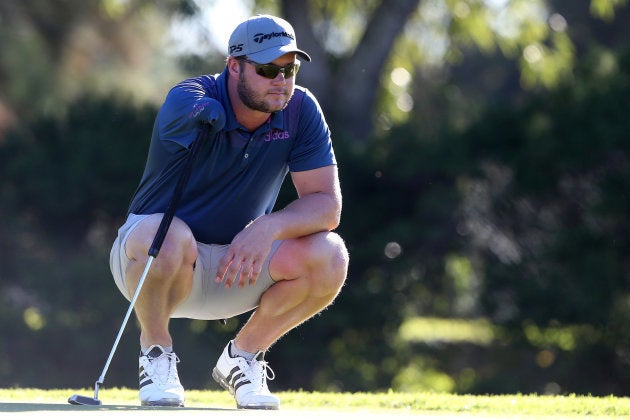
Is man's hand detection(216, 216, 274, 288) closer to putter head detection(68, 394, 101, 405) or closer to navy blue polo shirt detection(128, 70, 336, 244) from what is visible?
navy blue polo shirt detection(128, 70, 336, 244)

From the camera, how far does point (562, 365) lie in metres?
10.4

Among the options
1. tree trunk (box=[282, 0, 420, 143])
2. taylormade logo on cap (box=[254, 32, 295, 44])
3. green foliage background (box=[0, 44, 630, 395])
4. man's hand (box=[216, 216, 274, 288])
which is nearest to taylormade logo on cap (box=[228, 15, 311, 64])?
taylormade logo on cap (box=[254, 32, 295, 44])

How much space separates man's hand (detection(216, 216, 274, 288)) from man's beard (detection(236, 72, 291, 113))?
0.46m

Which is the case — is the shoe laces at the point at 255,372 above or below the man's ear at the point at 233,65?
below

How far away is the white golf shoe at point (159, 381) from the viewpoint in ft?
15.3

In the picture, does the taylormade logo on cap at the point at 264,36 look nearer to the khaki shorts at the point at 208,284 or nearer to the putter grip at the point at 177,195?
the putter grip at the point at 177,195

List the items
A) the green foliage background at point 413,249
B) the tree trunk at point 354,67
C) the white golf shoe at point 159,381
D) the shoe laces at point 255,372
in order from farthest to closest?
the tree trunk at point 354,67 < the green foliage background at point 413,249 < the shoe laces at point 255,372 < the white golf shoe at point 159,381

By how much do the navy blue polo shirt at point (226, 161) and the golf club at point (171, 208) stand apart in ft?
0.21

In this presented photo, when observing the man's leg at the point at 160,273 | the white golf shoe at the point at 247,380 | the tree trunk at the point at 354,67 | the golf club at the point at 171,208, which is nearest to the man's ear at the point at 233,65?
the golf club at the point at 171,208

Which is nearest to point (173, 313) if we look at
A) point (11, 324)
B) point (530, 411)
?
point (530, 411)

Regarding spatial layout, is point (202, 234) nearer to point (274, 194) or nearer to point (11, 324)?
point (274, 194)

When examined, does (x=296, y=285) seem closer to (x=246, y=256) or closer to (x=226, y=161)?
(x=246, y=256)

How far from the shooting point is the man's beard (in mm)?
4859

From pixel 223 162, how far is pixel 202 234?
0.30 meters
